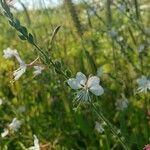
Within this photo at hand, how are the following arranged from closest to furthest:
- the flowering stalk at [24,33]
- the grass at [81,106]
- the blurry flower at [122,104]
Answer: the flowering stalk at [24,33], the grass at [81,106], the blurry flower at [122,104]

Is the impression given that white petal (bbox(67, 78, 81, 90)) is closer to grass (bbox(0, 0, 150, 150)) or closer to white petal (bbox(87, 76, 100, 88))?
white petal (bbox(87, 76, 100, 88))

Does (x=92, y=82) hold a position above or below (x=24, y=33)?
below

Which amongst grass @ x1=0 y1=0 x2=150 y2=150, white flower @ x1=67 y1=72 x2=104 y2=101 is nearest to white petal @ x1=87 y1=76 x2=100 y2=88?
white flower @ x1=67 y1=72 x2=104 y2=101

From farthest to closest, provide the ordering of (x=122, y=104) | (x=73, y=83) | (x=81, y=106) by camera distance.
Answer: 1. (x=81, y=106)
2. (x=122, y=104)
3. (x=73, y=83)

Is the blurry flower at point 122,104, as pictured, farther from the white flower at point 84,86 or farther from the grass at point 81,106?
the white flower at point 84,86

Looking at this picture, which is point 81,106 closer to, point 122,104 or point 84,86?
point 122,104

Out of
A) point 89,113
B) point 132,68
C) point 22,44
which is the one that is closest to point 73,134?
point 89,113

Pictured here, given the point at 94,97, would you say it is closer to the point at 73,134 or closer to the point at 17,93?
the point at 73,134

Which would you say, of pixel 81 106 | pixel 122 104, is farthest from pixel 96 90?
pixel 81 106

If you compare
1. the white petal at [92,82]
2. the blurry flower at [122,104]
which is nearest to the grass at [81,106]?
the blurry flower at [122,104]
